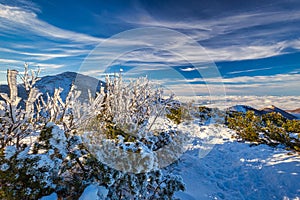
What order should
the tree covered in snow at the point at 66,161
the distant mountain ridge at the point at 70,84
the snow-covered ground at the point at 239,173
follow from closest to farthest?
the tree covered in snow at the point at 66,161 → the snow-covered ground at the point at 239,173 → the distant mountain ridge at the point at 70,84

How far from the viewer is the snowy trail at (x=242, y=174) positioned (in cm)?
467

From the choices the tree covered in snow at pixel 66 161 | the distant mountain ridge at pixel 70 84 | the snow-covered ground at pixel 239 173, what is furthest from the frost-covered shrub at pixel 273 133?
the distant mountain ridge at pixel 70 84

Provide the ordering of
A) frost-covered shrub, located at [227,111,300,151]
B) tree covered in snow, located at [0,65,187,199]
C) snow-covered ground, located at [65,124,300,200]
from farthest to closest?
frost-covered shrub, located at [227,111,300,151] → snow-covered ground, located at [65,124,300,200] → tree covered in snow, located at [0,65,187,199]

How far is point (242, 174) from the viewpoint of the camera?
5715 millimetres

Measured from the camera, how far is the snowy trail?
4.67 meters

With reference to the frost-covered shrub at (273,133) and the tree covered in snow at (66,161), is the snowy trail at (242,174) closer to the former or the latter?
the frost-covered shrub at (273,133)

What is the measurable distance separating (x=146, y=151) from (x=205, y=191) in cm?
258

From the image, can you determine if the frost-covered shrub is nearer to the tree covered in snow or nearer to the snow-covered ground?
the snow-covered ground

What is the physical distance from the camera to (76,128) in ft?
14.1

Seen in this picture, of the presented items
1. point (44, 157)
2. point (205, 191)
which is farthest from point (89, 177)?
point (205, 191)

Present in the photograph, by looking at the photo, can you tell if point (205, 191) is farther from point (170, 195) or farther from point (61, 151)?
point (61, 151)

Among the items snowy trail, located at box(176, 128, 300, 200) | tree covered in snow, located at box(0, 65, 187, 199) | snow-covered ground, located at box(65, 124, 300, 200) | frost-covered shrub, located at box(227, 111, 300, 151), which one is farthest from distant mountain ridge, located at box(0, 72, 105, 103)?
frost-covered shrub, located at box(227, 111, 300, 151)

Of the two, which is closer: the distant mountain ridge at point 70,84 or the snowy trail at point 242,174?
the snowy trail at point 242,174

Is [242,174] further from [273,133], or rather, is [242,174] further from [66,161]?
[66,161]
